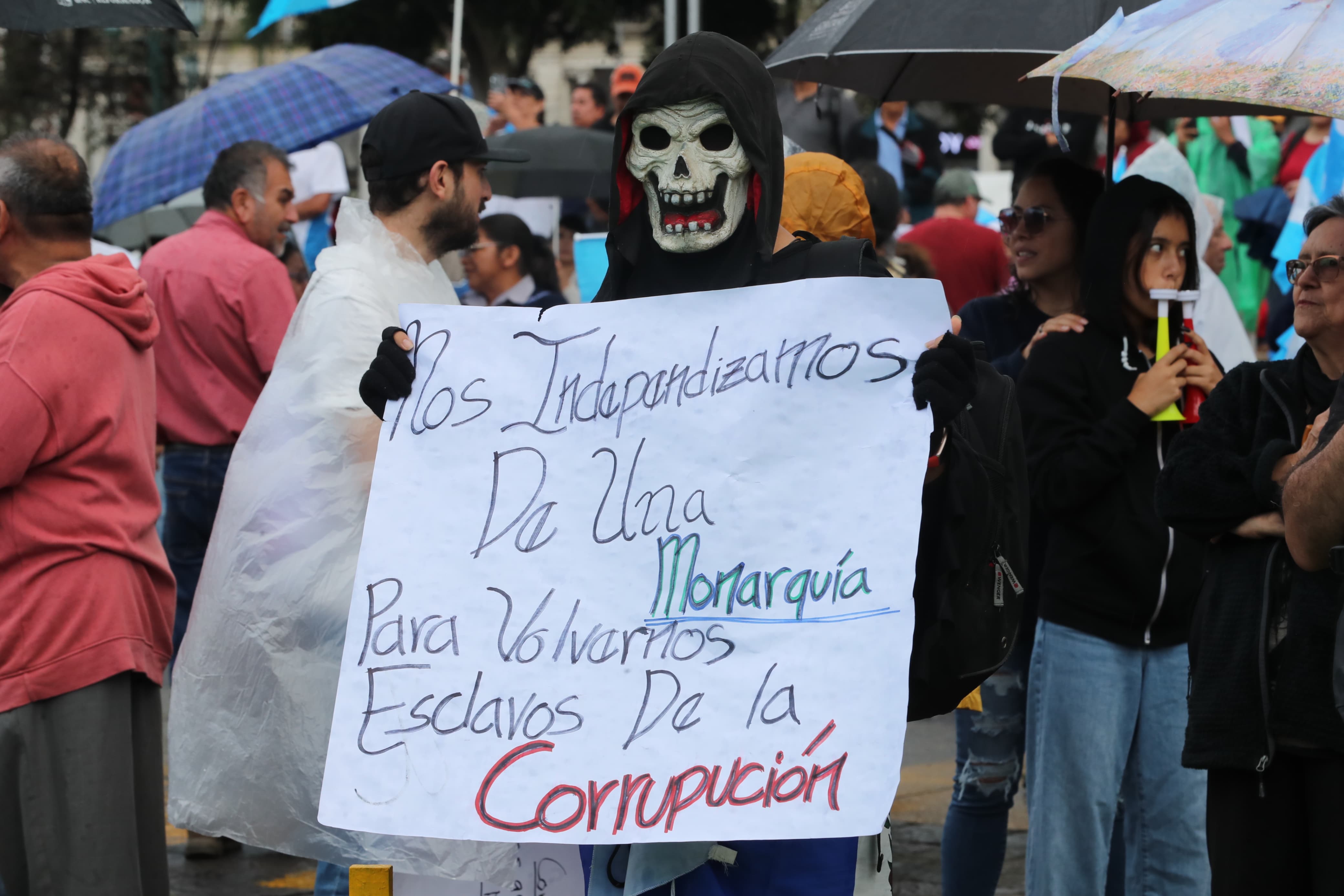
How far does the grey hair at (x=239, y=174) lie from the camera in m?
6.28

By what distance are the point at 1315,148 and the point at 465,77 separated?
19.7m

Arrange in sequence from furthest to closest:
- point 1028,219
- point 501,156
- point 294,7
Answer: point 294,7, point 1028,219, point 501,156

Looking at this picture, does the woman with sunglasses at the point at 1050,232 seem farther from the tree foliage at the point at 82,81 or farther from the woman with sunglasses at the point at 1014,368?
the tree foliage at the point at 82,81

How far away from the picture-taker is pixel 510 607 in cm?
250

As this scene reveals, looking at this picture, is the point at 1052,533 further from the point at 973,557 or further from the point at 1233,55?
the point at 973,557

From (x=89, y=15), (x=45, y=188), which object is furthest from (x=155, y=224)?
(x=45, y=188)

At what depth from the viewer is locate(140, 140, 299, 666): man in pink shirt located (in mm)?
5977

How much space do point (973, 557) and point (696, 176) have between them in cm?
75

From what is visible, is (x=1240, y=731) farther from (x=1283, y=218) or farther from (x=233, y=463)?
(x=1283, y=218)

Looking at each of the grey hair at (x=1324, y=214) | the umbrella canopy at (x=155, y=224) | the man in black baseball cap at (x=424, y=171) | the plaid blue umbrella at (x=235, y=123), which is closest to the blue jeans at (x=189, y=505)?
the plaid blue umbrella at (x=235, y=123)

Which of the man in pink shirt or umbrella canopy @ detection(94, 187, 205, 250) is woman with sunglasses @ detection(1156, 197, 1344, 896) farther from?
umbrella canopy @ detection(94, 187, 205, 250)

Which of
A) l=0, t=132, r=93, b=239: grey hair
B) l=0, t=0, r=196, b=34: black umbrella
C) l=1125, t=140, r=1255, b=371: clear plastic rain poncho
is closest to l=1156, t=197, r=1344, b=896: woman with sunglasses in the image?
l=1125, t=140, r=1255, b=371: clear plastic rain poncho

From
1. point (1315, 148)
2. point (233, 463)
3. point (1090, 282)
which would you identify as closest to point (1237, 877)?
point (1090, 282)

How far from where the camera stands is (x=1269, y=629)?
312cm
